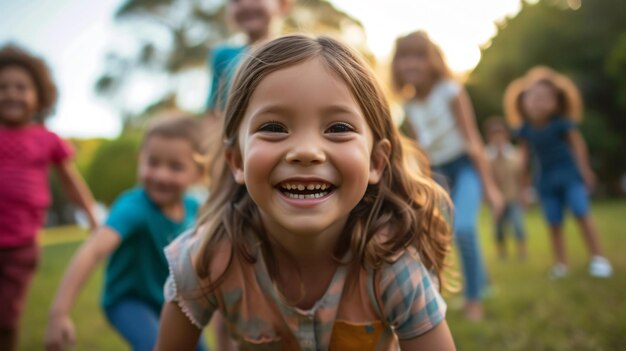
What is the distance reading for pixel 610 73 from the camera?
23531mm

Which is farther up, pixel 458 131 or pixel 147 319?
pixel 458 131

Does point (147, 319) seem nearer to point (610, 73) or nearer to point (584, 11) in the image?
point (610, 73)

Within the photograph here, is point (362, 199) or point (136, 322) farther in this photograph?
point (136, 322)

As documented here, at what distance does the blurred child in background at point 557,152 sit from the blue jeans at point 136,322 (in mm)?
4448

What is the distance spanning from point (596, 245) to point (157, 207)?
4554 mm

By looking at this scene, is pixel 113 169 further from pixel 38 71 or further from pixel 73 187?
pixel 73 187

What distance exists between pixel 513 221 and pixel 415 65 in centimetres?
438

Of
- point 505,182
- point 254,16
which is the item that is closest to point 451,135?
point 254,16

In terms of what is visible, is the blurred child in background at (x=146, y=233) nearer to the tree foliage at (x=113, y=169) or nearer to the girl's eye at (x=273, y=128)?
the girl's eye at (x=273, y=128)

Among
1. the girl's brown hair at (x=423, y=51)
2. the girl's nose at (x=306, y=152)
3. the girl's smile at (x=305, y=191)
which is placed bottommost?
the girl's smile at (x=305, y=191)

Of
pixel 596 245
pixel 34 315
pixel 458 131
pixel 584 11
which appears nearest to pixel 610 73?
pixel 584 11

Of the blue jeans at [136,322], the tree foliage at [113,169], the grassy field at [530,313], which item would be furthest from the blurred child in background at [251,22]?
the tree foliage at [113,169]

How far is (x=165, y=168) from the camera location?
2.98 m

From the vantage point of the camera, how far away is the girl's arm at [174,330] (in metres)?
1.96
